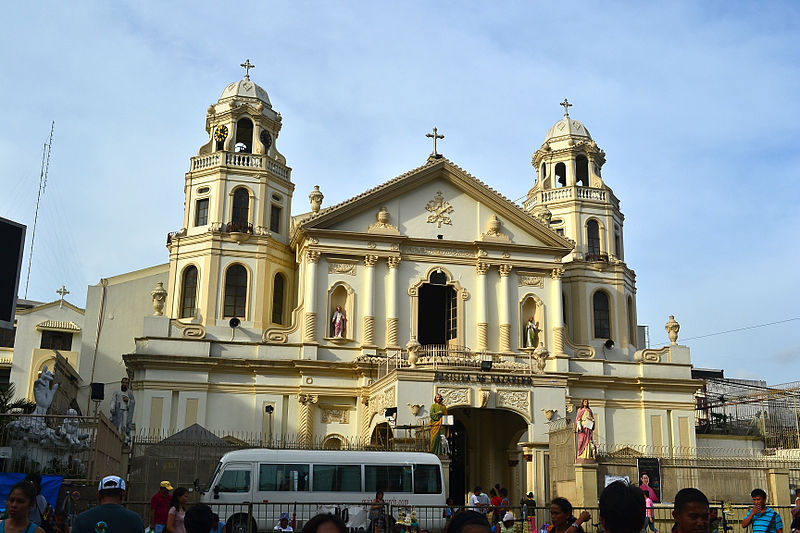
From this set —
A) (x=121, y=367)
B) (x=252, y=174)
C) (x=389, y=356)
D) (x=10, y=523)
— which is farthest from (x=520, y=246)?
(x=10, y=523)

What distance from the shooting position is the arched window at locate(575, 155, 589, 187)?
4722 centimetres

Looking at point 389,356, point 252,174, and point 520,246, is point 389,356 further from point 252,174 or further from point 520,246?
point 252,174

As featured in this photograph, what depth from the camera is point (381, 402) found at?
34.6 metres

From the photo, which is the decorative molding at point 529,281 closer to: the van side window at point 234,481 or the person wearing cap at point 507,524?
the van side window at point 234,481

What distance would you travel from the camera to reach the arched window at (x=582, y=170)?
47219 millimetres

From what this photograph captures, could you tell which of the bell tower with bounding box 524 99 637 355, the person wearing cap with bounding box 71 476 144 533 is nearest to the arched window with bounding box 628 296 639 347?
the bell tower with bounding box 524 99 637 355

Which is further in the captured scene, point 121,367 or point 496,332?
point 121,367

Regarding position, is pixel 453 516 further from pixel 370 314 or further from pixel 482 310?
pixel 482 310

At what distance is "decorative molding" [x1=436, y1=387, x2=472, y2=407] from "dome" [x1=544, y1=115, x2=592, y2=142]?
20007 mm

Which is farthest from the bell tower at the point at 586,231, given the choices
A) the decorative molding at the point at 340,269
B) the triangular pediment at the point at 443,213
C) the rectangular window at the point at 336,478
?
the rectangular window at the point at 336,478

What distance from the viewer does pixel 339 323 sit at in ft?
125

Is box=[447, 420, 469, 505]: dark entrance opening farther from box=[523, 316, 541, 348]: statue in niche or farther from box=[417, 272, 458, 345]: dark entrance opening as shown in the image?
box=[523, 316, 541, 348]: statue in niche

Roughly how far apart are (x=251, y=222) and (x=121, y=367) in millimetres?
13074

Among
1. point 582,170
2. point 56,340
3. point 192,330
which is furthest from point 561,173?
point 56,340
